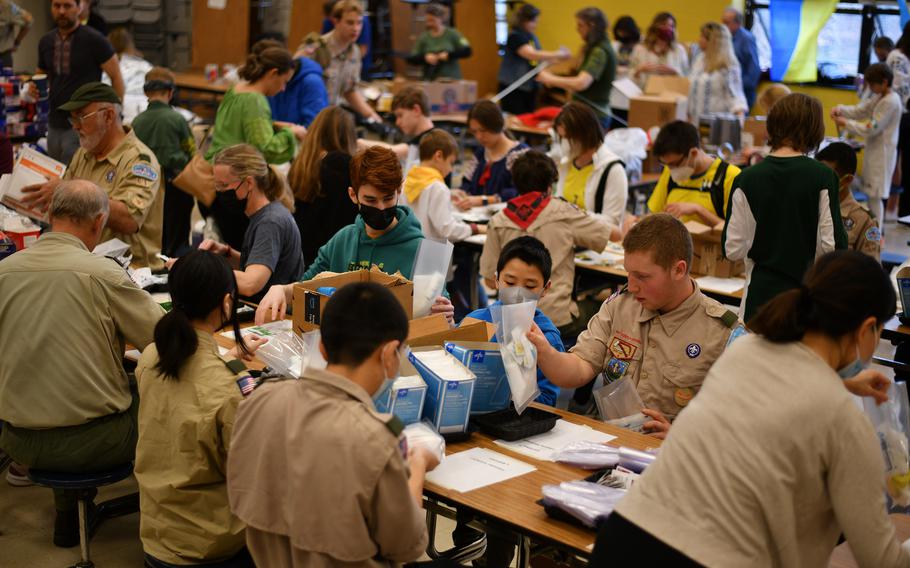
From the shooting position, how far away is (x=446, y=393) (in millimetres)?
2920

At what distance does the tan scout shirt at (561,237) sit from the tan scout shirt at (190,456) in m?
2.14

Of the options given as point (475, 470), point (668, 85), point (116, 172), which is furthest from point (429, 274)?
point (668, 85)

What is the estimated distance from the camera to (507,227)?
16.6 feet

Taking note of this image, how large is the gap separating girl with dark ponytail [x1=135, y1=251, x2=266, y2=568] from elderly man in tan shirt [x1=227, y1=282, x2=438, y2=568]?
Answer: 668 mm

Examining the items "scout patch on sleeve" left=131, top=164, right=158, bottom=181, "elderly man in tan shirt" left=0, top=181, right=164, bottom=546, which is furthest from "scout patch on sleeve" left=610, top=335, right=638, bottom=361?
"scout patch on sleeve" left=131, top=164, right=158, bottom=181

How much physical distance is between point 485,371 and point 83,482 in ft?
4.92

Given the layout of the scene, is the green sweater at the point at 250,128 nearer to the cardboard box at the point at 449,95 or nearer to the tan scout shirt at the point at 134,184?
the tan scout shirt at the point at 134,184

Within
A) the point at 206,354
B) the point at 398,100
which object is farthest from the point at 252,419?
the point at 398,100

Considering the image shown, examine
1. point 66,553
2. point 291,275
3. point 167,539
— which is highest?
point 291,275

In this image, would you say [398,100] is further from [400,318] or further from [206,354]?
[400,318]

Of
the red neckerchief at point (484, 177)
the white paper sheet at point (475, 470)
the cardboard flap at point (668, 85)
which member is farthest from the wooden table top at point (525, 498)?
the cardboard flap at point (668, 85)

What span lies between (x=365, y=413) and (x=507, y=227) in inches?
118

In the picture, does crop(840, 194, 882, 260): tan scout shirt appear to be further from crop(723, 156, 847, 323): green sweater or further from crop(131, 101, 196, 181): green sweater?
crop(131, 101, 196, 181): green sweater

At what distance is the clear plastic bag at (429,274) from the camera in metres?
3.63
